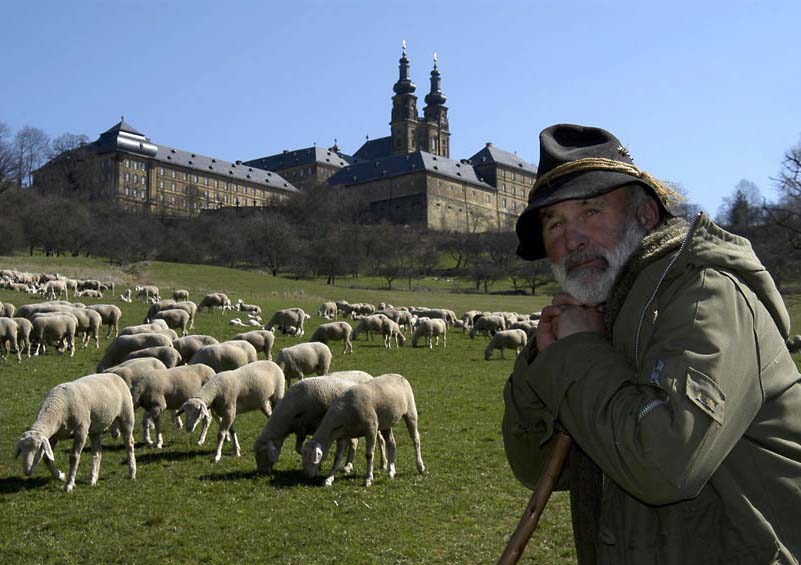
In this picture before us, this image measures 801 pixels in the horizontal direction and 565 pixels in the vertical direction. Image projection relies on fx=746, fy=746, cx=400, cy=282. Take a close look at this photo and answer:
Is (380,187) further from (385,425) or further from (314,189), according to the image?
(385,425)

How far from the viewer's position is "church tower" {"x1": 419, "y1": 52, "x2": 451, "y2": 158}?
545 ft

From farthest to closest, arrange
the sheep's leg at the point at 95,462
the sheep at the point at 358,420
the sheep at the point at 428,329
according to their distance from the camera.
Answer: the sheep at the point at 428,329 < the sheep's leg at the point at 95,462 < the sheep at the point at 358,420

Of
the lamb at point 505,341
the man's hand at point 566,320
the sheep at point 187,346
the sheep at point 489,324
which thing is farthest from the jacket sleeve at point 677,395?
the sheep at point 489,324

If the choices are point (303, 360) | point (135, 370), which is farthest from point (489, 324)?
point (135, 370)

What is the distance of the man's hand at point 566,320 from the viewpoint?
236cm

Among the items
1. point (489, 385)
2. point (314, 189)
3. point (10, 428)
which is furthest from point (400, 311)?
point (314, 189)

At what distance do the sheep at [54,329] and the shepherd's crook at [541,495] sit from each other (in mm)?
23776

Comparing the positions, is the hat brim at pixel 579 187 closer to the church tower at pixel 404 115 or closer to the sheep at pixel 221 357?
the sheep at pixel 221 357

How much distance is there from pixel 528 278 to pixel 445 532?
76347 mm

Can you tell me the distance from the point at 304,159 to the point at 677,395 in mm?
171781

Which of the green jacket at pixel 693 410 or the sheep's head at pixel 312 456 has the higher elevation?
the green jacket at pixel 693 410

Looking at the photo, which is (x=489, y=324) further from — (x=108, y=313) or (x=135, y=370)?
(x=135, y=370)

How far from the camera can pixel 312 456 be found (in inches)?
403

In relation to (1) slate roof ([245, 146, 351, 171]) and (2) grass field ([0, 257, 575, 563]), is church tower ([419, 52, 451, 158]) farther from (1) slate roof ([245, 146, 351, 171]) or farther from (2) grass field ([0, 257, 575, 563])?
(2) grass field ([0, 257, 575, 563])
